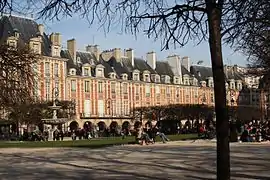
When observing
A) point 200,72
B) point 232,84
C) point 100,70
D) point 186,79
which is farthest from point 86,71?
point 232,84

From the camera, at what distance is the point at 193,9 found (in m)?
7.68

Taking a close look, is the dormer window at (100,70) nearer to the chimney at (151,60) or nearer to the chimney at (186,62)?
the chimney at (151,60)

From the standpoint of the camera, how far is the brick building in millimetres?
72688

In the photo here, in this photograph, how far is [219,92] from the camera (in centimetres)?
727

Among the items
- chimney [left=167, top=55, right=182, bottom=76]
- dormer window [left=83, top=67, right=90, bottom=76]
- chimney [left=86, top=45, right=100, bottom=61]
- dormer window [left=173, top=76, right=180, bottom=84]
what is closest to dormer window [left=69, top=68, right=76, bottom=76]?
dormer window [left=83, top=67, right=90, bottom=76]

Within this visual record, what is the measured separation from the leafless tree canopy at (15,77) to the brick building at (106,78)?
4072 cm

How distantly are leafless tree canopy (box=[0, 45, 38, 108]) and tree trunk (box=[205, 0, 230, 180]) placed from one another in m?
14.7

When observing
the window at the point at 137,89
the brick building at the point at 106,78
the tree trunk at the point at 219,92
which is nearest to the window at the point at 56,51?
the brick building at the point at 106,78

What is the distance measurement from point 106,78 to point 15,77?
57.8m

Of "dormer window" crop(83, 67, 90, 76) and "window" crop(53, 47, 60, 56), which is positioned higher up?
"window" crop(53, 47, 60, 56)

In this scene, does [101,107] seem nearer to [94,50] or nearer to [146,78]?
[94,50]

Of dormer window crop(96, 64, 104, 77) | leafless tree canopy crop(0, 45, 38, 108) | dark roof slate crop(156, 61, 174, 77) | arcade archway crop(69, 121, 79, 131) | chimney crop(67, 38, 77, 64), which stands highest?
chimney crop(67, 38, 77, 64)

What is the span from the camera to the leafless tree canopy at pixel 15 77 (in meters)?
21.5

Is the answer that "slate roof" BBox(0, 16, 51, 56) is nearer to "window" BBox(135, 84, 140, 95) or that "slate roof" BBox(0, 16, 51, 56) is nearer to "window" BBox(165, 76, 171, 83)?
"window" BBox(135, 84, 140, 95)
